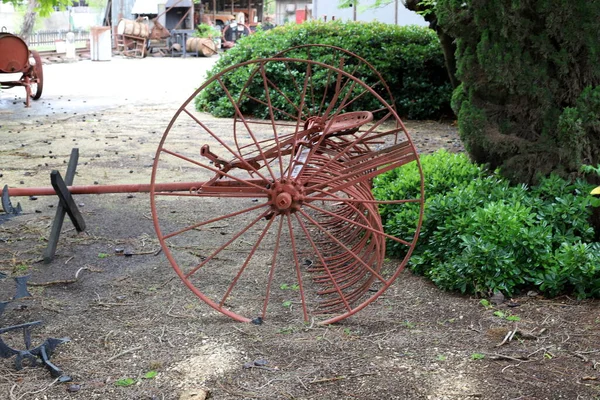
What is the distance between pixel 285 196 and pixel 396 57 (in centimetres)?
790

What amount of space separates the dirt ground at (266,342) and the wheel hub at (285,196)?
0.63m

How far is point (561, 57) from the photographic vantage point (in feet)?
15.6

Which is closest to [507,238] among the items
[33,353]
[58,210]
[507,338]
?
[507,338]

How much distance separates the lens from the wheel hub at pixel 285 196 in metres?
3.54

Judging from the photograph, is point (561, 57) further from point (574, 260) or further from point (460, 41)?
point (574, 260)

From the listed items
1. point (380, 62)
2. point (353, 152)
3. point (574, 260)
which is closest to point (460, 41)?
point (353, 152)

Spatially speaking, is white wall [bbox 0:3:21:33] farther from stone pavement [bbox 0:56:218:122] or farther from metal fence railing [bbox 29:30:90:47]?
stone pavement [bbox 0:56:218:122]

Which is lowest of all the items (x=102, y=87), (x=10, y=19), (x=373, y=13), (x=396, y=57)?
(x=102, y=87)

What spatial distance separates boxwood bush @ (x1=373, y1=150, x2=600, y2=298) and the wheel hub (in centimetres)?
112

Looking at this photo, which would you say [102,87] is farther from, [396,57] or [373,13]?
[373,13]

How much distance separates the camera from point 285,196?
3.54 meters

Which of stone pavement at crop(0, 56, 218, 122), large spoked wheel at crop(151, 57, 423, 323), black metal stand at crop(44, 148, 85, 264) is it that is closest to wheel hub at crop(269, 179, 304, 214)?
large spoked wheel at crop(151, 57, 423, 323)

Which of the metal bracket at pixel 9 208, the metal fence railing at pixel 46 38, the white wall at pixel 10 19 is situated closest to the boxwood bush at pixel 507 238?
the metal bracket at pixel 9 208

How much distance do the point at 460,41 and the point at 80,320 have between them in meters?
3.42
